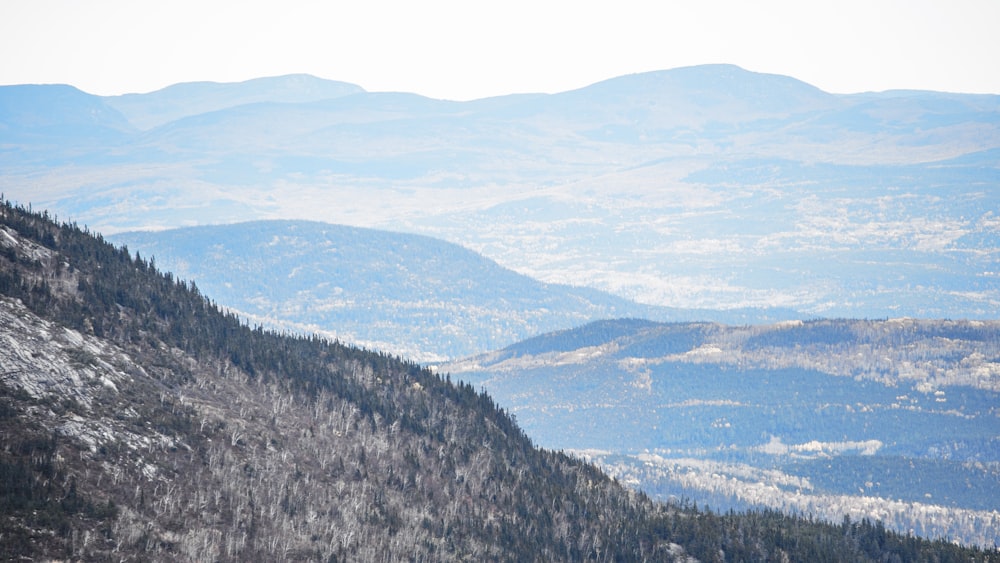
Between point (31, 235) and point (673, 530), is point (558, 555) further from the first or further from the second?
point (31, 235)

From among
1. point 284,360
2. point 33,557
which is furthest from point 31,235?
point 33,557

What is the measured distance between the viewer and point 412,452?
123 m

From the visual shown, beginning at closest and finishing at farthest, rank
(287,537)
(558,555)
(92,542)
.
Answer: (92,542) → (287,537) → (558,555)

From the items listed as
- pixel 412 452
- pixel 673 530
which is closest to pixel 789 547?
pixel 673 530

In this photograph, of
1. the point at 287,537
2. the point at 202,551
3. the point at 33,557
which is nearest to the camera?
the point at 33,557

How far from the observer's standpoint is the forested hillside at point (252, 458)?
90.1m

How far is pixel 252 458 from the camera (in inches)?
4210

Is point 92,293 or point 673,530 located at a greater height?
point 92,293

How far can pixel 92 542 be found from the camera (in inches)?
3263

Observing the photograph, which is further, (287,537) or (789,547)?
(789,547)

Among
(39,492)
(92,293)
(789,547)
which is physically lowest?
(789,547)

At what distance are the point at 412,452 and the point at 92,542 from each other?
43.2m

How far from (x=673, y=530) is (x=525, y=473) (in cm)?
1441

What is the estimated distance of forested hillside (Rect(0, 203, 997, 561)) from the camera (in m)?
90.1
